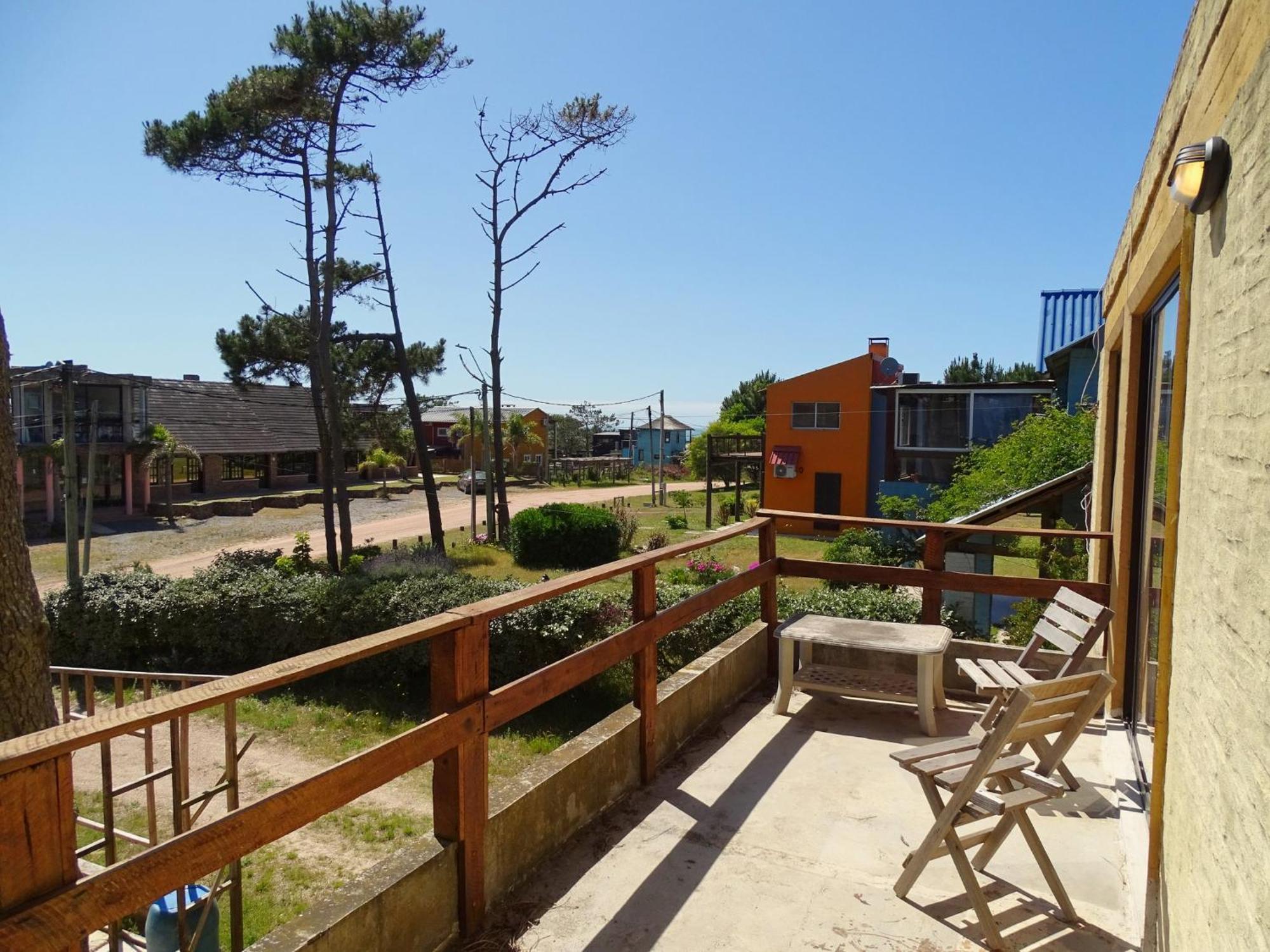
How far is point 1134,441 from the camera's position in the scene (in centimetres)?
449

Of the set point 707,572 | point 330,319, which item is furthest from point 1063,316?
point 330,319

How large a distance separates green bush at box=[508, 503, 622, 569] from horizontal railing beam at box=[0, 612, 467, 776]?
1780 cm

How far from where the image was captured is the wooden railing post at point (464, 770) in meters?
2.69

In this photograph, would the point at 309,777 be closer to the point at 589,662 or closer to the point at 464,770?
the point at 464,770

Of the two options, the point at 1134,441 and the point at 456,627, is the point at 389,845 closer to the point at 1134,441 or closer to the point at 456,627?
the point at 456,627

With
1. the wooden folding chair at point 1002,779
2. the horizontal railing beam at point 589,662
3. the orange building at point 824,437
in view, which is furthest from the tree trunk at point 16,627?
the orange building at point 824,437

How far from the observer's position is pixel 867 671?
212 inches

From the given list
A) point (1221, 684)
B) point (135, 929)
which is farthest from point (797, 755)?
point (135, 929)

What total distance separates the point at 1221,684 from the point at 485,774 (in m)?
2.09

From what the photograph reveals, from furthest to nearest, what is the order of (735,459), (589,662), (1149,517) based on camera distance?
(735,459) < (1149,517) < (589,662)

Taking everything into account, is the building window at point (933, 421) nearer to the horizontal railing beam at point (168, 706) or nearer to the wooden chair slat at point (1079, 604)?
the wooden chair slat at point (1079, 604)

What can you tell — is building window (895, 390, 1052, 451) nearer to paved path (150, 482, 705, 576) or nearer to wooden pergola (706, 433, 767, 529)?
wooden pergola (706, 433, 767, 529)

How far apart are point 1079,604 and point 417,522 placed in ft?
95.9

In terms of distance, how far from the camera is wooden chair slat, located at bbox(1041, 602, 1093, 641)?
171 inches
